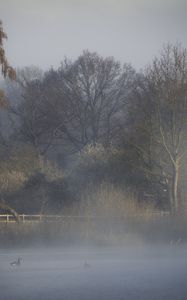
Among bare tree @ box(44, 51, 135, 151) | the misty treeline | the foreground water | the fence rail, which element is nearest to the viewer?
the foreground water

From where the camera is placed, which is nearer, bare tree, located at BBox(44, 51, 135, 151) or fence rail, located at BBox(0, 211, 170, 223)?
fence rail, located at BBox(0, 211, 170, 223)

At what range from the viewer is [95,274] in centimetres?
2631

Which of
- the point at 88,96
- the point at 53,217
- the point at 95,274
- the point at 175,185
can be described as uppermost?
the point at 88,96

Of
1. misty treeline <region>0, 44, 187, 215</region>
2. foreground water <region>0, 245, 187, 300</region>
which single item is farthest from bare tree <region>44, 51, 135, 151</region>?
foreground water <region>0, 245, 187, 300</region>

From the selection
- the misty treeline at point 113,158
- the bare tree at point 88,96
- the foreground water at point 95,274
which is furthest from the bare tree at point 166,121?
the bare tree at point 88,96

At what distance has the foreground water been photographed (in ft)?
74.1

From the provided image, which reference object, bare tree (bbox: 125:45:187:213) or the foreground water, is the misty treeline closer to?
bare tree (bbox: 125:45:187:213)

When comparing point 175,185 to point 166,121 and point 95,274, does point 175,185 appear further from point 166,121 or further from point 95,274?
point 95,274

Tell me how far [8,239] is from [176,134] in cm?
1256

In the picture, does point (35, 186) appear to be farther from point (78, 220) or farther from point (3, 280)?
point (3, 280)

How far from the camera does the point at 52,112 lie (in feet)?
228

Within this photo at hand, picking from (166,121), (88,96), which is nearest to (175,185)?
(166,121)

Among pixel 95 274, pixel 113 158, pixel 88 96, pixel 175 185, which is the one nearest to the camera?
pixel 95 274

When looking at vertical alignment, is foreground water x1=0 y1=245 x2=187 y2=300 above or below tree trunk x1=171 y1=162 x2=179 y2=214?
below
